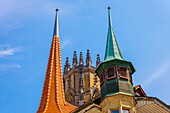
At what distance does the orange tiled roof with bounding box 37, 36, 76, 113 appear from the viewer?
2585 cm

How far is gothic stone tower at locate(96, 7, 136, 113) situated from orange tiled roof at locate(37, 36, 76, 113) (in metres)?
4.82

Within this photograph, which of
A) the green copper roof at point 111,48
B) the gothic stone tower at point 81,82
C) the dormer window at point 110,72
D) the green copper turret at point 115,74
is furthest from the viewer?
the gothic stone tower at point 81,82

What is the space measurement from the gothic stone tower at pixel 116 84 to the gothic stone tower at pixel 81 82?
192 feet

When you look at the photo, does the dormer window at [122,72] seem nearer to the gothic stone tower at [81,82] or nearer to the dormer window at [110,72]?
the dormer window at [110,72]

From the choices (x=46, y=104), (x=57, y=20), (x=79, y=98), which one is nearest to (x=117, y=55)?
(x=46, y=104)

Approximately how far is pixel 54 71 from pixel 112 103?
8.85 metres

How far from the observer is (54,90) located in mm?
27219

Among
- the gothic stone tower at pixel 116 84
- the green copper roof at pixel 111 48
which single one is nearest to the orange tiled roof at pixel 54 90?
the gothic stone tower at pixel 116 84

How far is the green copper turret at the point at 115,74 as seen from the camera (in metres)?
21.1

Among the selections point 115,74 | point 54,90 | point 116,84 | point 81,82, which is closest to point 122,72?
→ point 115,74

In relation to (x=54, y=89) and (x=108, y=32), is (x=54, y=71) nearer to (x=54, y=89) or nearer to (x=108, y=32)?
(x=54, y=89)

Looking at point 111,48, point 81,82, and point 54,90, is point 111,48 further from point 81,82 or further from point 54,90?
point 81,82

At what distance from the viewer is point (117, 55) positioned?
22875 mm

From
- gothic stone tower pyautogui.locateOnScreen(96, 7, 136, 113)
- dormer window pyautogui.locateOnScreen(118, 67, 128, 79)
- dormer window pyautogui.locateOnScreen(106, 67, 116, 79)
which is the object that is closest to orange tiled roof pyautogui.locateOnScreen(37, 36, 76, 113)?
gothic stone tower pyautogui.locateOnScreen(96, 7, 136, 113)
